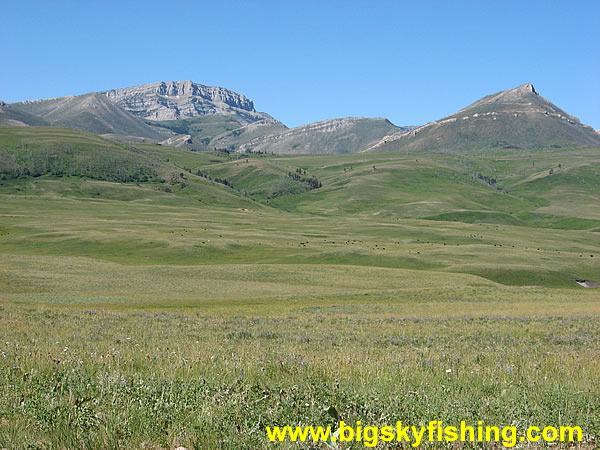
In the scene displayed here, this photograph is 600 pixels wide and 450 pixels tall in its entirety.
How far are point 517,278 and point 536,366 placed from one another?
3469 inches

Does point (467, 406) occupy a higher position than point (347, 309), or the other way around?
point (467, 406)

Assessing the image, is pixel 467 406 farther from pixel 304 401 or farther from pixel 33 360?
pixel 33 360

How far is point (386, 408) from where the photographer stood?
22.3 ft

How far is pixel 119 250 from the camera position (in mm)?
113875

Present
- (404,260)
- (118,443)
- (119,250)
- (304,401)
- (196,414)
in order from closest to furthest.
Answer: (118,443), (196,414), (304,401), (404,260), (119,250)

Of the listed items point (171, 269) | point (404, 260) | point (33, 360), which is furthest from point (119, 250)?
point (33, 360)

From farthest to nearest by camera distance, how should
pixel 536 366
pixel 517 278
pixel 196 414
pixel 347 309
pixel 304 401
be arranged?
pixel 517 278 < pixel 347 309 < pixel 536 366 < pixel 304 401 < pixel 196 414

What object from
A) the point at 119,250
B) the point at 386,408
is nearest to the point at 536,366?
the point at 386,408

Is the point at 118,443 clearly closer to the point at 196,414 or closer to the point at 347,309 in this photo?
the point at 196,414

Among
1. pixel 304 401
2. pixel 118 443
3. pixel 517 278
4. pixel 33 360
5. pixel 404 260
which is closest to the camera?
pixel 118 443

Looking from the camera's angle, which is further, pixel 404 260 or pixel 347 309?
pixel 404 260

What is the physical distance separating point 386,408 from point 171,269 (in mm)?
72900

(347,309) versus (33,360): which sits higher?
(33,360)

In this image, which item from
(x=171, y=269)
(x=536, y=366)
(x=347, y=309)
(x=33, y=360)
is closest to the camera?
(x=33, y=360)
